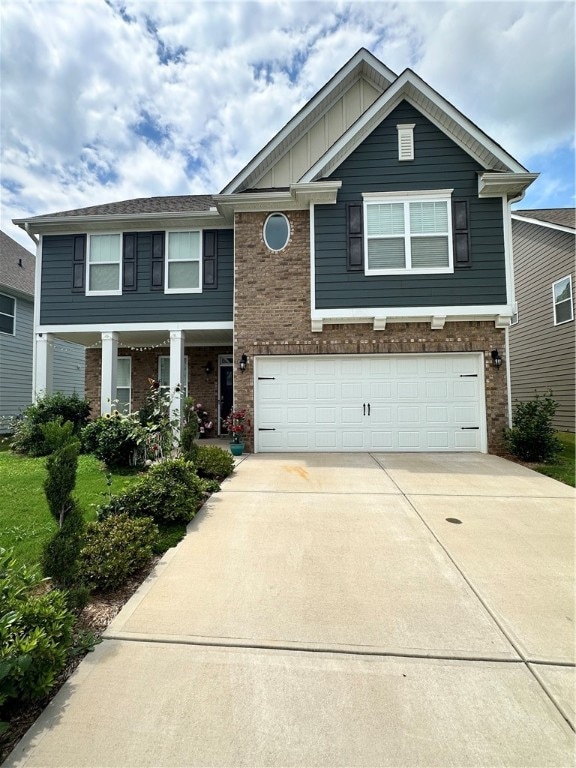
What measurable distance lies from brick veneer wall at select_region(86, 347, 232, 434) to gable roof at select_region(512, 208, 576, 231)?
1086 centimetres

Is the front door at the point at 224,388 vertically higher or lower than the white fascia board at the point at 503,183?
lower

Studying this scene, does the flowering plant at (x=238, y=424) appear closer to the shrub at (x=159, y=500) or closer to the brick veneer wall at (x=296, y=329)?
the brick veneer wall at (x=296, y=329)

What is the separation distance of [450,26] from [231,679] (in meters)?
9.44

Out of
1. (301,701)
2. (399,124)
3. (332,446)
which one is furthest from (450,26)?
(301,701)

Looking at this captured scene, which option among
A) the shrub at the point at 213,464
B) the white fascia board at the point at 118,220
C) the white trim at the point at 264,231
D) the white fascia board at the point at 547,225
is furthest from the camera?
the white fascia board at the point at 547,225

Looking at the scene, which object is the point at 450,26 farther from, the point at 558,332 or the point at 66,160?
the point at 66,160

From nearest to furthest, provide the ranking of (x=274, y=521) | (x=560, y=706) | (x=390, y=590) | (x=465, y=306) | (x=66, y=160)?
1. (x=560, y=706)
2. (x=390, y=590)
3. (x=274, y=521)
4. (x=465, y=306)
5. (x=66, y=160)

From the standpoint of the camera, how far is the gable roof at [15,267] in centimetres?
1390

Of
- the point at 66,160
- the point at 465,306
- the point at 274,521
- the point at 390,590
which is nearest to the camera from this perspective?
the point at 390,590

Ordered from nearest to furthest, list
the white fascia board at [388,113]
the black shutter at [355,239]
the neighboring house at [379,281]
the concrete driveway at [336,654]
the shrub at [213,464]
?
the concrete driveway at [336,654] < the shrub at [213,464] < the white fascia board at [388,113] < the neighboring house at [379,281] < the black shutter at [355,239]

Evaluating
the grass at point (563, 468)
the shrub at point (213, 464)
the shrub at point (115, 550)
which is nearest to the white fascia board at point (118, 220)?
the shrub at point (213, 464)

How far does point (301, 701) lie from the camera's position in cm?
193

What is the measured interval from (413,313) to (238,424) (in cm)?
468

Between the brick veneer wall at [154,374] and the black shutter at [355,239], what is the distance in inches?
200
